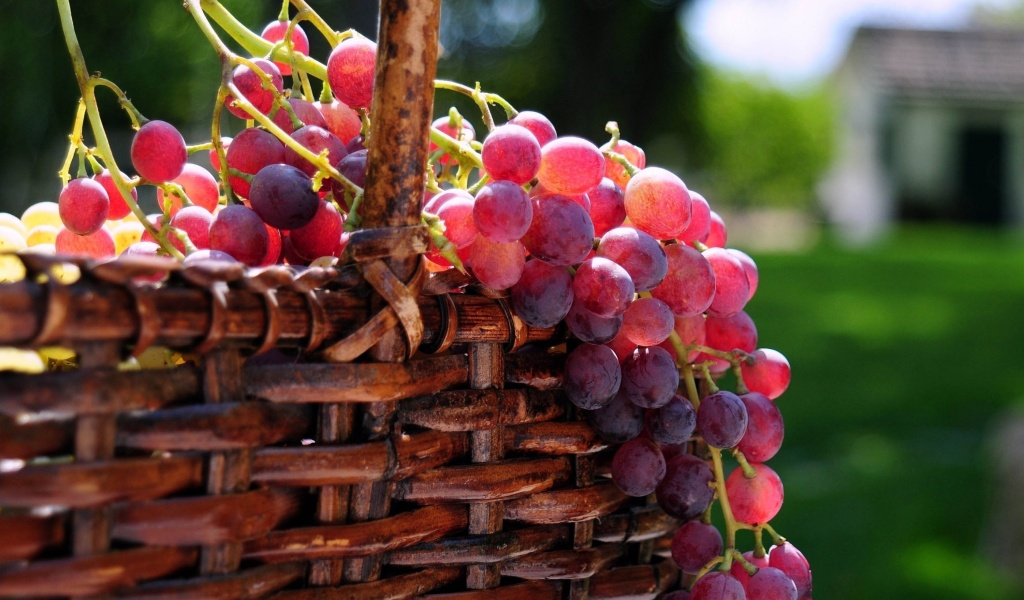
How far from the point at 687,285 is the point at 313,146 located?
0.86ft

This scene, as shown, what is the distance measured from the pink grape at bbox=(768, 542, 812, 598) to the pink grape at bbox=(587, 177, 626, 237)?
0.84 feet

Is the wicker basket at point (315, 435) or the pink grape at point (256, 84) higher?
the pink grape at point (256, 84)

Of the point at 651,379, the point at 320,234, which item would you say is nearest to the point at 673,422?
the point at 651,379

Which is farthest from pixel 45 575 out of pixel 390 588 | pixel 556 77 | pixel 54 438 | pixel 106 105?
pixel 556 77

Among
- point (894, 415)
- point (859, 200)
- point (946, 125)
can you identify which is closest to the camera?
point (894, 415)

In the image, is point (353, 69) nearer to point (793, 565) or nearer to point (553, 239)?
point (553, 239)

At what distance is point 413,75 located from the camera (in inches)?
20.9

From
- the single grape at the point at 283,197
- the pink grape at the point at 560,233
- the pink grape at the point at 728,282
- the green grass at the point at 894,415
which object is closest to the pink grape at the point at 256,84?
the single grape at the point at 283,197

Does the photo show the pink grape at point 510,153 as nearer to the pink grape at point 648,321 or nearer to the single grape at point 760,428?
the pink grape at point 648,321

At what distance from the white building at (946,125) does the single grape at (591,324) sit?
16.0 meters

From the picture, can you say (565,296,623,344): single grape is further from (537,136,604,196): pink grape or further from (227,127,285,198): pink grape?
(227,127,285,198): pink grape

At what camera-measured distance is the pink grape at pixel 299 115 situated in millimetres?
670

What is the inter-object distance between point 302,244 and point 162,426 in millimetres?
183

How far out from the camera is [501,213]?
21.8 inches
